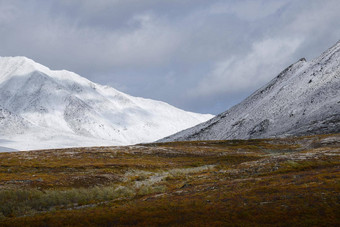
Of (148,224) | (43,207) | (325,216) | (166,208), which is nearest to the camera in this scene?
(325,216)

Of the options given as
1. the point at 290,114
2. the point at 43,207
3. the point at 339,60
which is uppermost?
the point at 339,60

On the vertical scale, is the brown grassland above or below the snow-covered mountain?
below

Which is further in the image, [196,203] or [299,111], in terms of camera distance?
[299,111]

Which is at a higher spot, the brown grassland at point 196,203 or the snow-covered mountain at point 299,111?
the snow-covered mountain at point 299,111

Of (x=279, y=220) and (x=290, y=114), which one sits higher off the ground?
(x=290, y=114)

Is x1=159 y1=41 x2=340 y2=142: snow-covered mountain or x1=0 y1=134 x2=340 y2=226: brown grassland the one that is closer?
x1=0 y1=134 x2=340 y2=226: brown grassland

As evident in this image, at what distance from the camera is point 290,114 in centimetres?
16175

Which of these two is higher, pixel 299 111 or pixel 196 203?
pixel 299 111

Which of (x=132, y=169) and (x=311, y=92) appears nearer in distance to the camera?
(x=132, y=169)

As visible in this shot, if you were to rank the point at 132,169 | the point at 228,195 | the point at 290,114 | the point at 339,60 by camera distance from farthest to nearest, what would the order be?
the point at 339,60
the point at 290,114
the point at 132,169
the point at 228,195

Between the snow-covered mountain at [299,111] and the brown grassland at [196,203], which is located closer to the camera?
the brown grassland at [196,203]

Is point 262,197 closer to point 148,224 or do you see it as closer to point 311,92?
point 148,224

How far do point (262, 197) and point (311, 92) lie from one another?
6510 inches

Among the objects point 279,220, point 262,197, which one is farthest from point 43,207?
point 279,220
